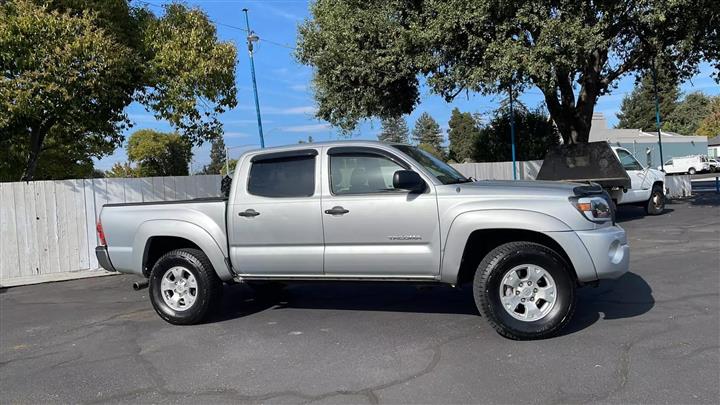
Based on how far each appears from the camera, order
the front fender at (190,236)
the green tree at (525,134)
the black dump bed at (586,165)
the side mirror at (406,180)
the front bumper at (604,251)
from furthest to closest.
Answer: the green tree at (525,134)
the black dump bed at (586,165)
the front fender at (190,236)
the side mirror at (406,180)
the front bumper at (604,251)

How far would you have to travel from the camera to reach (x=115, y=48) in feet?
30.3

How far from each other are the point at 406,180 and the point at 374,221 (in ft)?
1.81

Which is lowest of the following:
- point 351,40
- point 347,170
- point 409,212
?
point 409,212

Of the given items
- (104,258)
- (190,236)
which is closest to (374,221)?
(190,236)

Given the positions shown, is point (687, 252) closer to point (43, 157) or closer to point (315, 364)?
point (315, 364)

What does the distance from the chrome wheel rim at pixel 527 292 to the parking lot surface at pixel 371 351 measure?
30cm

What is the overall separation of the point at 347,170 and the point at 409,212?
88cm

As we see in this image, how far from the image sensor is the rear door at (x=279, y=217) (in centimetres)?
585

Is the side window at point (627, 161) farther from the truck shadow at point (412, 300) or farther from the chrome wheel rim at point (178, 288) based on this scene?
the chrome wheel rim at point (178, 288)

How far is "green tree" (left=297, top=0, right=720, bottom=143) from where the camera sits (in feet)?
38.1

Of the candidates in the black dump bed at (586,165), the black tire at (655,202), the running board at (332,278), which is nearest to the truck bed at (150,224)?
the running board at (332,278)

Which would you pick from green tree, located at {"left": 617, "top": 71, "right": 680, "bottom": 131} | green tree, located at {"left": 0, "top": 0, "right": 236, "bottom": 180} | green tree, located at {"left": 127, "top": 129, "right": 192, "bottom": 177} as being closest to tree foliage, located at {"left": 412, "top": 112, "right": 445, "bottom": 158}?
green tree, located at {"left": 617, "top": 71, "right": 680, "bottom": 131}

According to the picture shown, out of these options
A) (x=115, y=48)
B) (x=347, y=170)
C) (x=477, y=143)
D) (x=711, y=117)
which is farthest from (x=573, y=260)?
(x=711, y=117)

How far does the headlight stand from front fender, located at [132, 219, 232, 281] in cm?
368
